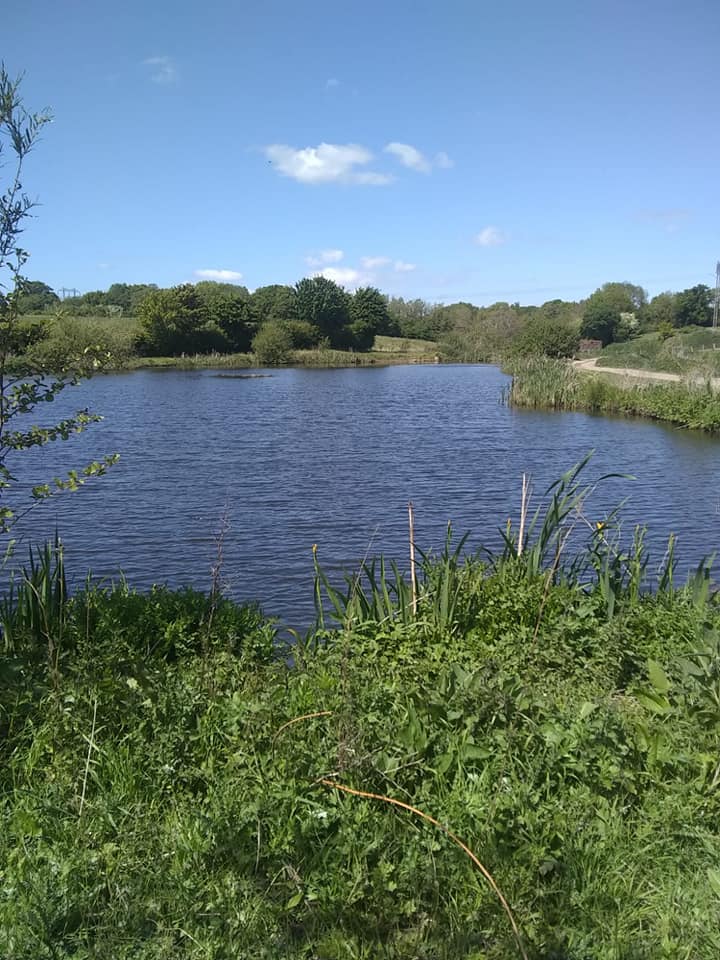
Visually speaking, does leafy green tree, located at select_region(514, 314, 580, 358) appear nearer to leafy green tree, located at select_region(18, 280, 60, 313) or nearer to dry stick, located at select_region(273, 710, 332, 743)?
leafy green tree, located at select_region(18, 280, 60, 313)

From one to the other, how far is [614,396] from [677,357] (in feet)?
41.2

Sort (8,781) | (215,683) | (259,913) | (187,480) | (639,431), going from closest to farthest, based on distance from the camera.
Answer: (259,913)
(8,781)
(215,683)
(187,480)
(639,431)

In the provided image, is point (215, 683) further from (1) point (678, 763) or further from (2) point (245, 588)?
(2) point (245, 588)

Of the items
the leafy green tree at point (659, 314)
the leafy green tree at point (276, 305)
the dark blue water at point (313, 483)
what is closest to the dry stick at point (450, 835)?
the dark blue water at point (313, 483)

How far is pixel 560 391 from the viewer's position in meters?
38.1

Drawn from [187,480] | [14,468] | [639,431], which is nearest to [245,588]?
[187,480]

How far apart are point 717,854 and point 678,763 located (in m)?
0.58

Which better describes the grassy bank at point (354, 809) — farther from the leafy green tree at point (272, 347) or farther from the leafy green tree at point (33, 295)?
the leafy green tree at point (272, 347)

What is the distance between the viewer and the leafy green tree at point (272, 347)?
8438 centimetres

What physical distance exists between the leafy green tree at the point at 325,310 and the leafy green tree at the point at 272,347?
15.0m

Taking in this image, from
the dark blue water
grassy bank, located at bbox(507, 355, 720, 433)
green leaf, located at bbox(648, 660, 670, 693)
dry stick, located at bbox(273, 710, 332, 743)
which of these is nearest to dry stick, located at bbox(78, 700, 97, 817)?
dry stick, located at bbox(273, 710, 332, 743)

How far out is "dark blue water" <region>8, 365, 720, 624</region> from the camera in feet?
40.9

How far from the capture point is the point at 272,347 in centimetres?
8450

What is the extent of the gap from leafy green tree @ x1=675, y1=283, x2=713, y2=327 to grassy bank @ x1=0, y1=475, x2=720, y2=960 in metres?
119
